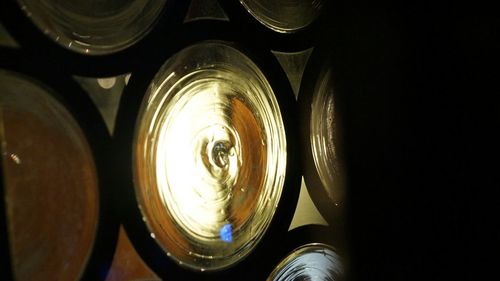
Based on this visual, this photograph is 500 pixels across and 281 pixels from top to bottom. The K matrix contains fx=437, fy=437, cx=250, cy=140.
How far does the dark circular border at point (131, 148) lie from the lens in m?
0.67

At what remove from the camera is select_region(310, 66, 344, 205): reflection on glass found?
1.00 meters

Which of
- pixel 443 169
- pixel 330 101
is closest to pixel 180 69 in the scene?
pixel 330 101

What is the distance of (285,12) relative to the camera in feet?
3.12

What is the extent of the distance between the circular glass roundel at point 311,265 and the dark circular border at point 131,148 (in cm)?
7

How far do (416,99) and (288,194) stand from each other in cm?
53

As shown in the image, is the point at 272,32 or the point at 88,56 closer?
the point at 88,56

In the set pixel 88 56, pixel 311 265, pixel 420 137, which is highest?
pixel 88 56

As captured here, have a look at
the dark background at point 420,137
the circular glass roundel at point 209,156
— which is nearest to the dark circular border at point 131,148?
the circular glass roundel at point 209,156

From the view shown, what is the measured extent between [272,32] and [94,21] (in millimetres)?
360

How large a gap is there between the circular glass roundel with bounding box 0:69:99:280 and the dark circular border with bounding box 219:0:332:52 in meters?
0.37

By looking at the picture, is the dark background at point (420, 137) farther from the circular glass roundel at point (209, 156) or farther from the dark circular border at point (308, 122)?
the circular glass roundel at point (209, 156)

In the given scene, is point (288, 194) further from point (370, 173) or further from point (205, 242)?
point (370, 173)

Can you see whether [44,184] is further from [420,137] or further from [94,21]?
[420,137]

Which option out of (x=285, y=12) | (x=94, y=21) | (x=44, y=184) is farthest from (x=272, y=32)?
(x=44, y=184)
